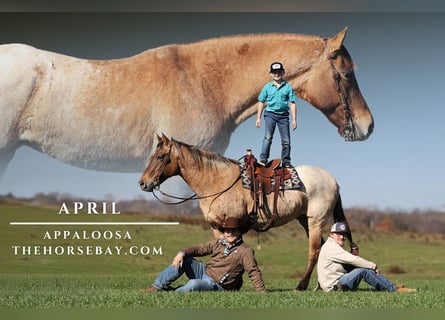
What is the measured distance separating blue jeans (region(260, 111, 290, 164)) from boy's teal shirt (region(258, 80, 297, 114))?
0.21ft

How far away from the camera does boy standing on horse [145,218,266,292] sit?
820 cm

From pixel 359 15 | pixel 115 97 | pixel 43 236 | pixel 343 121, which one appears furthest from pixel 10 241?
pixel 359 15

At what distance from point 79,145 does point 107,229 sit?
1062 millimetres

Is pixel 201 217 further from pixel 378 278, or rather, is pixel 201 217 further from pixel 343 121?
pixel 378 278

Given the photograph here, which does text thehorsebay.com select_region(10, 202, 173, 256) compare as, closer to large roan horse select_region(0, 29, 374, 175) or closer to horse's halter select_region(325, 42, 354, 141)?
large roan horse select_region(0, 29, 374, 175)

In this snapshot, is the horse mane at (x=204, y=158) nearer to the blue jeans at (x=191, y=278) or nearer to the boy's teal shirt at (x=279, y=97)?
the boy's teal shirt at (x=279, y=97)

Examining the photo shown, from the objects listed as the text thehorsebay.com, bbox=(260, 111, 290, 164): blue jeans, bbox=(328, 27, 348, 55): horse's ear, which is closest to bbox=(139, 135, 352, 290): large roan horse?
bbox=(260, 111, 290, 164): blue jeans

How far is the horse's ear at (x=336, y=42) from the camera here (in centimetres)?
1053

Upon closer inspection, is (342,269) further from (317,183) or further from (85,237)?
(85,237)

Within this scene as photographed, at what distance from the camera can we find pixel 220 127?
10.6 m

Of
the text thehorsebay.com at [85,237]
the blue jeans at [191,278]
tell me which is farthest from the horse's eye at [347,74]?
the blue jeans at [191,278]

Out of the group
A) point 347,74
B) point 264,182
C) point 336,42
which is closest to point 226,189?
point 264,182

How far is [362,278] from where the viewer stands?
27.6 feet

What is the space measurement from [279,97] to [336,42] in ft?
4.90
